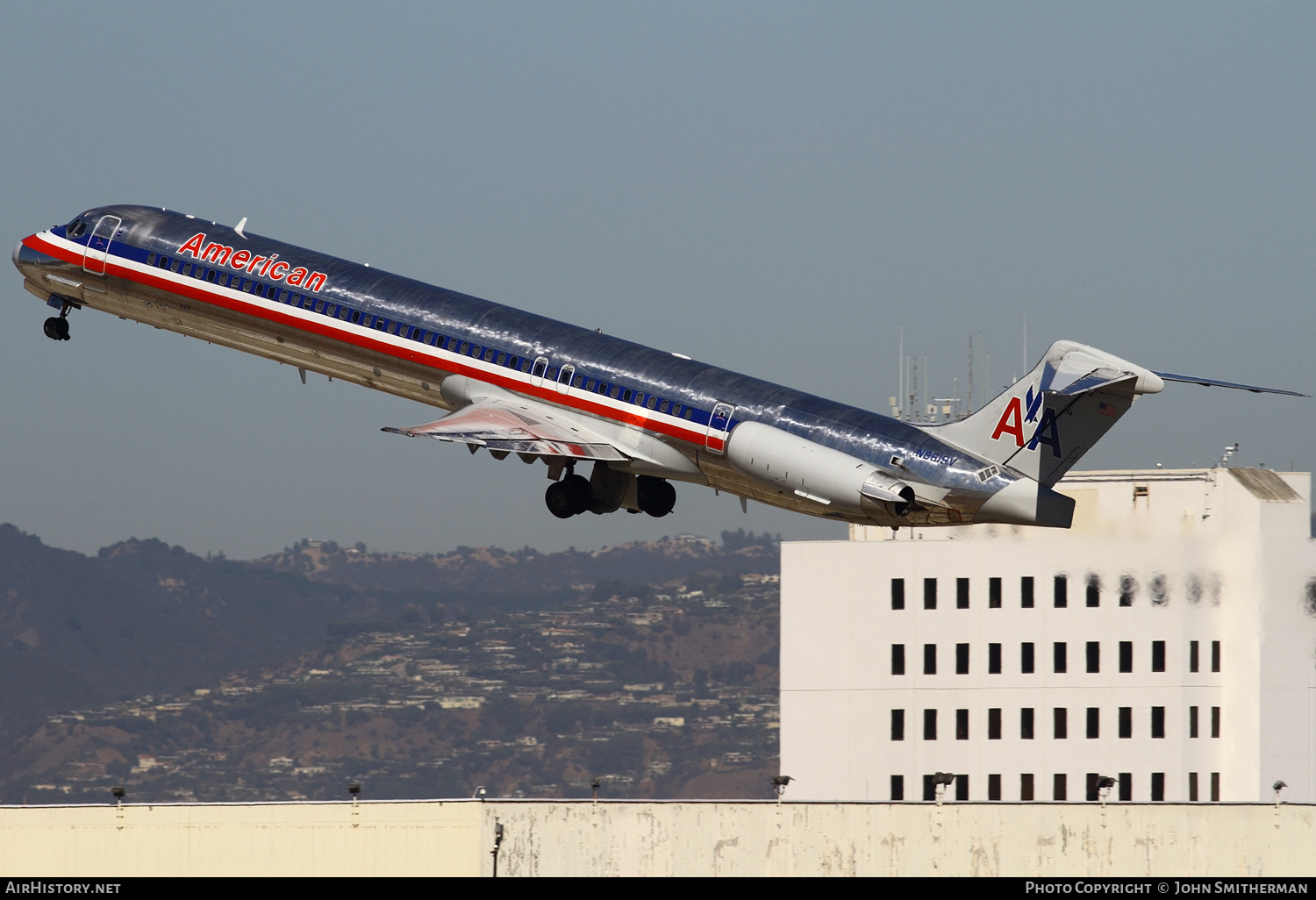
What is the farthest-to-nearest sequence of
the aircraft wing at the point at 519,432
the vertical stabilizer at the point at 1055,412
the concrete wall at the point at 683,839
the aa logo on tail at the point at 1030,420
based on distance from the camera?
the concrete wall at the point at 683,839 < the aircraft wing at the point at 519,432 < the aa logo on tail at the point at 1030,420 < the vertical stabilizer at the point at 1055,412

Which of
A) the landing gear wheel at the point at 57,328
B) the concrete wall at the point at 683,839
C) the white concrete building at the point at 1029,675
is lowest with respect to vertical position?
the concrete wall at the point at 683,839

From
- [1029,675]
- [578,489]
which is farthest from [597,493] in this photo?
[1029,675]

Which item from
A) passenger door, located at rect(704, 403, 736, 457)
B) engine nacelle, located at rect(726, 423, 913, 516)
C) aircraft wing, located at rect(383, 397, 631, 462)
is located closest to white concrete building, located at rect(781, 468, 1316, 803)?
aircraft wing, located at rect(383, 397, 631, 462)

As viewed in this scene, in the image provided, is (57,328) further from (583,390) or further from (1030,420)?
(1030,420)

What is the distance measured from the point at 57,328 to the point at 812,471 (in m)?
22.7

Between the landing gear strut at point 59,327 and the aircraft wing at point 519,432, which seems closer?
the aircraft wing at point 519,432

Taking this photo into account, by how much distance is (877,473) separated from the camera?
37188 mm

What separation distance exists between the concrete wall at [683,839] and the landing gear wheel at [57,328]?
13.1 meters

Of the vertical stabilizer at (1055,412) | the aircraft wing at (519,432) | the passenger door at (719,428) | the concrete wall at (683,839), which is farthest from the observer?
the concrete wall at (683,839)

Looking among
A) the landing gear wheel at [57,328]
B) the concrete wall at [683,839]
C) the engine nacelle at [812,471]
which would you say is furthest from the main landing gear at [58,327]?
the engine nacelle at [812,471]

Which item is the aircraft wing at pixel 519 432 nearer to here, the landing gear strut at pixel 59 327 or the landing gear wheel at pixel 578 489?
the landing gear wheel at pixel 578 489

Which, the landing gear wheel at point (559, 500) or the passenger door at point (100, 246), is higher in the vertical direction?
the passenger door at point (100, 246)

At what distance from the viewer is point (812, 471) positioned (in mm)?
37531

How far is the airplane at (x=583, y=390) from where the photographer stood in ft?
122
